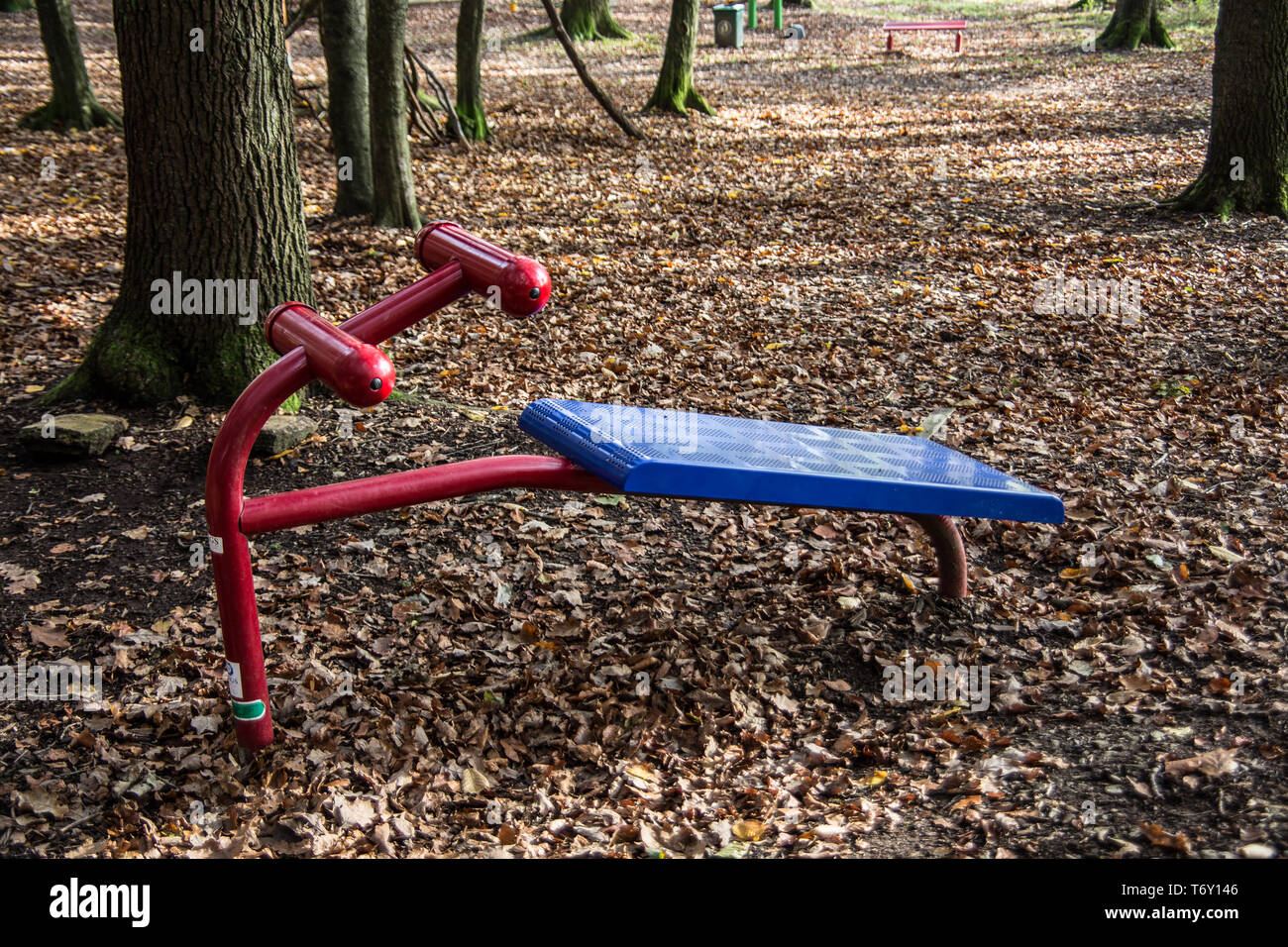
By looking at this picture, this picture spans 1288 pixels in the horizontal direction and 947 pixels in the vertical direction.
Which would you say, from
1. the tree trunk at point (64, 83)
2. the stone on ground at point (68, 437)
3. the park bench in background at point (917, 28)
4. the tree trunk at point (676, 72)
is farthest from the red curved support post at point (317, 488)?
the park bench in background at point (917, 28)

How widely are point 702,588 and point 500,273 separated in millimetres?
1639

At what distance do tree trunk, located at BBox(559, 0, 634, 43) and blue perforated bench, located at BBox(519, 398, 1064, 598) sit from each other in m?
16.8

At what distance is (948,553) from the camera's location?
376 cm

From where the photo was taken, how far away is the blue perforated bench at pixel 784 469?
9.64ft

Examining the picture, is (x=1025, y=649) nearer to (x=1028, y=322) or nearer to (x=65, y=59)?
(x=1028, y=322)

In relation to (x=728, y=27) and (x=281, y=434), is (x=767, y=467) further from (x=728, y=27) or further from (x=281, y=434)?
(x=728, y=27)

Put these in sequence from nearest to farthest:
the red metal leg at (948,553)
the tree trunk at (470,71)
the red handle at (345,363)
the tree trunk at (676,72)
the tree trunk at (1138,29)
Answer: the red handle at (345,363) → the red metal leg at (948,553) → the tree trunk at (470,71) → the tree trunk at (676,72) → the tree trunk at (1138,29)

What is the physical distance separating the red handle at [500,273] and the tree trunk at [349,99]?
5.32 m

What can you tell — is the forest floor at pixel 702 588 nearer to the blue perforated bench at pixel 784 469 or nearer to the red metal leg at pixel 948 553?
the red metal leg at pixel 948 553

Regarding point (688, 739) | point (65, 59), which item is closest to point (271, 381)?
point (688, 739)

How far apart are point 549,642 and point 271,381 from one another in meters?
1.37

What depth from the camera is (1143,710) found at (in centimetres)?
313

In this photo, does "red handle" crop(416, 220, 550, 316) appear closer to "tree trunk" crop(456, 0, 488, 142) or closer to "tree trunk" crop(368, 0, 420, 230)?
"tree trunk" crop(368, 0, 420, 230)

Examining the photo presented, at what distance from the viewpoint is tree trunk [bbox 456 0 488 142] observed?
11.0m
